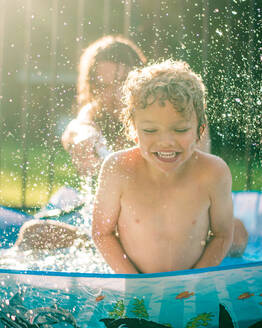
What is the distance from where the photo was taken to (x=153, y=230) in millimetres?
909

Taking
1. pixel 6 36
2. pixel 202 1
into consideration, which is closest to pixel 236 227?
pixel 202 1

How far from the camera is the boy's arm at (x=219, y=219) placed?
913mm

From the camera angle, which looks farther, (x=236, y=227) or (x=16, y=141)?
(x=16, y=141)

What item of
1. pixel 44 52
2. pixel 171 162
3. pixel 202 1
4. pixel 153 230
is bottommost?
pixel 153 230

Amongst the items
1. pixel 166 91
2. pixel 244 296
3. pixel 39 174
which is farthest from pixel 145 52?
pixel 39 174

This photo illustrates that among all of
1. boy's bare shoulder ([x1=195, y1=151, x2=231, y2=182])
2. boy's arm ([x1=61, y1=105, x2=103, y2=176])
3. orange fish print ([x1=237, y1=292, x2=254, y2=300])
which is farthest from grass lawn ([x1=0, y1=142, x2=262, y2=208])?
orange fish print ([x1=237, y1=292, x2=254, y2=300])

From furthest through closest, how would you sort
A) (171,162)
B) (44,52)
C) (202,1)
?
(44,52), (202,1), (171,162)

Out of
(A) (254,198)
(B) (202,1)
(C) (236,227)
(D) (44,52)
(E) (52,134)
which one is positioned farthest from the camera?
(E) (52,134)

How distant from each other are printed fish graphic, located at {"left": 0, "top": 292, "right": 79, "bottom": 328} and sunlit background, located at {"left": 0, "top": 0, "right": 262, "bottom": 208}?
55 centimetres

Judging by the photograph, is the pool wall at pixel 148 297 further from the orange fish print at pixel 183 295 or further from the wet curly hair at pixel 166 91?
the wet curly hair at pixel 166 91

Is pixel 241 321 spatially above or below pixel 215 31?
below

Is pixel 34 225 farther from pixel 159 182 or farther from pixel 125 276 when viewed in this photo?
pixel 125 276

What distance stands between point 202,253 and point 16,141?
1.23 meters

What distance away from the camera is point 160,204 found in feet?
2.97
